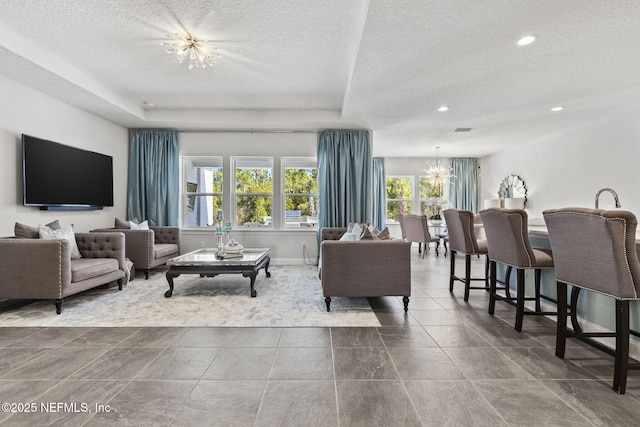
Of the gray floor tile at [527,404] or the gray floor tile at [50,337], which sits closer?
the gray floor tile at [527,404]

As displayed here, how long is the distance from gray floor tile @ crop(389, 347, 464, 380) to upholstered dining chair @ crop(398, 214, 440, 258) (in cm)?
451

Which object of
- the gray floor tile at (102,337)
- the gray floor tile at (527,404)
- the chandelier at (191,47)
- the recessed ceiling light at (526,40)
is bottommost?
the gray floor tile at (102,337)

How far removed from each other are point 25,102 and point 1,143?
625 millimetres

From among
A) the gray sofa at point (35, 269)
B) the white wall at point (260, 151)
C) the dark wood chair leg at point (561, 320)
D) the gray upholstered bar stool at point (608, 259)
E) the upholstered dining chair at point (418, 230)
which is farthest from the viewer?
the upholstered dining chair at point (418, 230)

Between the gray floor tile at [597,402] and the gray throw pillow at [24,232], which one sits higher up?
the gray throw pillow at [24,232]

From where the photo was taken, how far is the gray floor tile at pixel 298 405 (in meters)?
1.49

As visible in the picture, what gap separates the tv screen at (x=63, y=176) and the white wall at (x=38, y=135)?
0.36ft

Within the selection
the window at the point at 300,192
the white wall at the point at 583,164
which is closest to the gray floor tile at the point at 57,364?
the window at the point at 300,192

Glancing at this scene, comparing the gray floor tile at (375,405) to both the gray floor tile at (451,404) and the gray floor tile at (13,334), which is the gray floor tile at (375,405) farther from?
the gray floor tile at (13,334)

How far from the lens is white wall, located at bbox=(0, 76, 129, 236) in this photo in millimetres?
3432

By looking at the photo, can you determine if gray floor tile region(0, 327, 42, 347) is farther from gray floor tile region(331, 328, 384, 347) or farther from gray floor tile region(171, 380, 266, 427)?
gray floor tile region(331, 328, 384, 347)

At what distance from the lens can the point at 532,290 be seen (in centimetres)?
321

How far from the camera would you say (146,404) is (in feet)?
5.28

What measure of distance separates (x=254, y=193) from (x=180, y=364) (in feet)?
13.2
